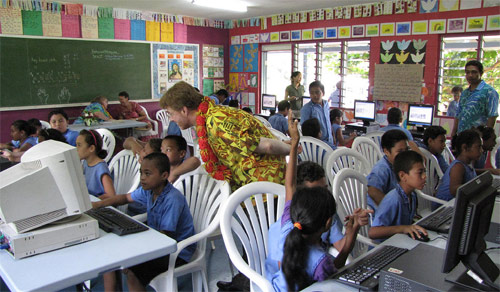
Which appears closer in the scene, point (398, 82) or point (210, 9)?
point (398, 82)

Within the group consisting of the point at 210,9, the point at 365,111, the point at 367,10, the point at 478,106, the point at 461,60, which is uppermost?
the point at 210,9

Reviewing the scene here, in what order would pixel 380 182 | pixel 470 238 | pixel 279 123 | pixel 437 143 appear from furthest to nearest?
pixel 279 123 < pixel 437 143 < pixel 380 182 < pixel 470 238

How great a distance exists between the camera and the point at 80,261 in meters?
1.48

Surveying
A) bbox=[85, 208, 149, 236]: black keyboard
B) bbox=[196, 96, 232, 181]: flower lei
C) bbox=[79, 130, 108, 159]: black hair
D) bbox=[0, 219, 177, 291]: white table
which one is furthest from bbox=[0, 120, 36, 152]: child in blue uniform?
bbox=[0, 219, 177, 291]: white table

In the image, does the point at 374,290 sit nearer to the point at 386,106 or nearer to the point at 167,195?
the point at 167,195

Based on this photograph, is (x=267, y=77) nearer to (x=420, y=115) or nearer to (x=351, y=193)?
(x=420, y=115)

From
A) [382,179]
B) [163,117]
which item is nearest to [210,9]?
[163,117]

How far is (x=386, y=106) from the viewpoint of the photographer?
5996mm

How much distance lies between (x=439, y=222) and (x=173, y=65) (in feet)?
21.6

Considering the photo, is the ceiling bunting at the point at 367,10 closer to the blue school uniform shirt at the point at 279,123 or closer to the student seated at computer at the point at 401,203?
the blue school uniform shirt at the point at 279,123

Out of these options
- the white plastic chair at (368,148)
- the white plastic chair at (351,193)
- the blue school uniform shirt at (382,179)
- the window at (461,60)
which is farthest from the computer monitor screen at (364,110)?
the white plastic chair at (351,193)

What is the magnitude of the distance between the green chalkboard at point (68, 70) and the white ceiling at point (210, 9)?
70 cm

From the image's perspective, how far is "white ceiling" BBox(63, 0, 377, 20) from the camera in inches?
237

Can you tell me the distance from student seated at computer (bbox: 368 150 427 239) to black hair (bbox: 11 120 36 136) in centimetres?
344
